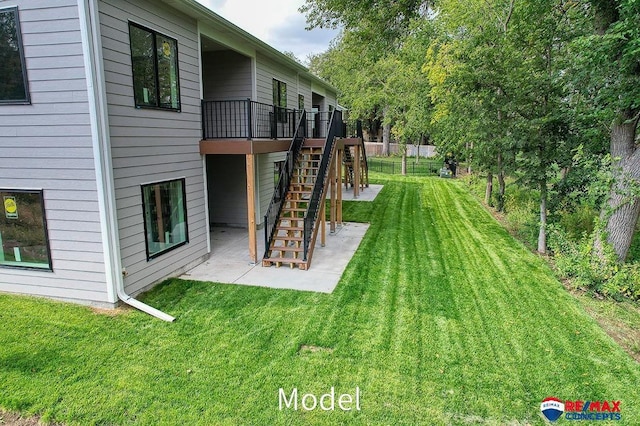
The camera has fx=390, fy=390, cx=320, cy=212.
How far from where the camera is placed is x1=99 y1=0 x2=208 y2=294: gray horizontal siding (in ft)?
20.7

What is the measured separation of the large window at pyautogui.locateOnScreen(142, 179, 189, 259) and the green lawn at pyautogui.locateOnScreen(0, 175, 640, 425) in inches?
33.3

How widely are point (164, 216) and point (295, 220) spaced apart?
2963 mm

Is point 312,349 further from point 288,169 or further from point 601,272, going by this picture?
point 601,272

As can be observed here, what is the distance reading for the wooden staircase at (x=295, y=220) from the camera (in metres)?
8.68

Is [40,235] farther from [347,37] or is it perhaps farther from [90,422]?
[347,37]

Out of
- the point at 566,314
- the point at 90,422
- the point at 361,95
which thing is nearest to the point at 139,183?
the point at 90,422

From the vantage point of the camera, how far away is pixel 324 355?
5.18m

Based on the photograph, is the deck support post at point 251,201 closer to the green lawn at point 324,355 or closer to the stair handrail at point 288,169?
the stair handrail at point 288,169

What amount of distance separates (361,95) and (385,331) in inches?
989

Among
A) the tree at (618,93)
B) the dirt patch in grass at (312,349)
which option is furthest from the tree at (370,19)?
the dirt patch in grass at (312,349)

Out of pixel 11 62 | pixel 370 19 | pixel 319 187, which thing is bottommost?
pixel 319 187

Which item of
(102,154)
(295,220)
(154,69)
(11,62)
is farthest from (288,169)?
(11,62)

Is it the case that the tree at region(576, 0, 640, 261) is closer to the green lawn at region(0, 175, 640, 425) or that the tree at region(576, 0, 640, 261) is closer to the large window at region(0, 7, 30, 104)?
the green lawn at region(0, 175, 640, 425)

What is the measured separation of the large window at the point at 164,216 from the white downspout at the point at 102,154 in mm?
857
